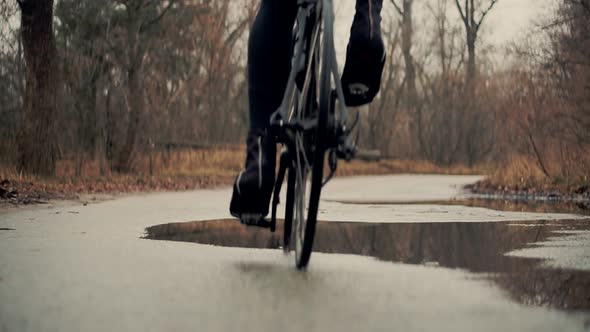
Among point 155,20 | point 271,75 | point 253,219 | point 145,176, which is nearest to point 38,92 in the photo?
point 145,176

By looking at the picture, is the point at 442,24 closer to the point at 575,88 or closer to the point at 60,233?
→ the point at 575,88

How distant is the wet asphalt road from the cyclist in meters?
0.38

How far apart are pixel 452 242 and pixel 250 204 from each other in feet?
5.01

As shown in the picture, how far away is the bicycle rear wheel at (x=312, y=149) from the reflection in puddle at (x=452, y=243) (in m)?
0.58

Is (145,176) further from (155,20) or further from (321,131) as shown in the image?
(321,131)

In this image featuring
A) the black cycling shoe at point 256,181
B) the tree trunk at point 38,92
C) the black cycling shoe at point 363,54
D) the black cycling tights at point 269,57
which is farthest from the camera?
the tree trunk at point 38,92

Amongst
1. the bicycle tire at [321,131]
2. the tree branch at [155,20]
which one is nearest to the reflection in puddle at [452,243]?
the bicycle tire at [321,131]

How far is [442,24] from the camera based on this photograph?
113 ft

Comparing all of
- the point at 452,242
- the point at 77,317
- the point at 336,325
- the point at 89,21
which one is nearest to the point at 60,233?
the point at 452,242

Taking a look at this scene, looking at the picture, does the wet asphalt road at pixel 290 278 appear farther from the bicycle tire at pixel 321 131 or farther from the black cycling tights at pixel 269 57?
the black cycling tights at pixel 269 57

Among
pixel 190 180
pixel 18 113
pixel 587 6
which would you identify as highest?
pixel 587 6

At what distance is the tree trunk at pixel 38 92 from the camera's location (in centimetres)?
1366

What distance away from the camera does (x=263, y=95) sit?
4.98m

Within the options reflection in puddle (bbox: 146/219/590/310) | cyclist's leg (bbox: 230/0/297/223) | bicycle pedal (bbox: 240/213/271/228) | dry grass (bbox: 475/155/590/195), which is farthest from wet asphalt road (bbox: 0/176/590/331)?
dry grass (bbox: 475/155/590/195)
